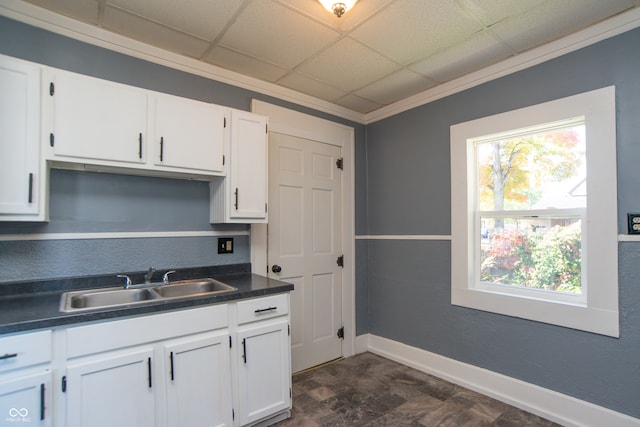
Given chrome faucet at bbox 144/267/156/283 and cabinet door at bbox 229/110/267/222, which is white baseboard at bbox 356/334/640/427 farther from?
chrome faucet at bbox 144/267/156/283

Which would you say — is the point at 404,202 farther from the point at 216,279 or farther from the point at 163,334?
the point at 163,334

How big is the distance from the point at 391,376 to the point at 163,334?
1999 millimetres

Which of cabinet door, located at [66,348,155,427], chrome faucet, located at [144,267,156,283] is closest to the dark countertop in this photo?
chrome faucet, located at [144,267,156,283]

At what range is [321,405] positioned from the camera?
234cm

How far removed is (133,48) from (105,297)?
5.42 ft

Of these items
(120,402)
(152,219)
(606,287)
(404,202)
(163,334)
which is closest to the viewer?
(120,402)

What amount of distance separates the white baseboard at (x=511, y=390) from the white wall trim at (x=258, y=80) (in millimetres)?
2296

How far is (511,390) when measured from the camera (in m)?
2.34

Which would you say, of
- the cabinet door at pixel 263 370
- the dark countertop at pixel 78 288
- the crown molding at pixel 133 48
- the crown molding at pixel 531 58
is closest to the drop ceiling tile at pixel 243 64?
the crown molding at pixel 133 48

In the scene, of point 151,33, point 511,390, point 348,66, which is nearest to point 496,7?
point 348,66

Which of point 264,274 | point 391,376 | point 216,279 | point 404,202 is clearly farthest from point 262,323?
point 404,202

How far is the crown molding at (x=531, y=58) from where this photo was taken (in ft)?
6.30

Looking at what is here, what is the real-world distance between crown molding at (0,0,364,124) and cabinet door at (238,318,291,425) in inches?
75.8

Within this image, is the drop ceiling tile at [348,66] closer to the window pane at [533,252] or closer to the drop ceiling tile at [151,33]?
the drop ceiling tile at [151,33]
